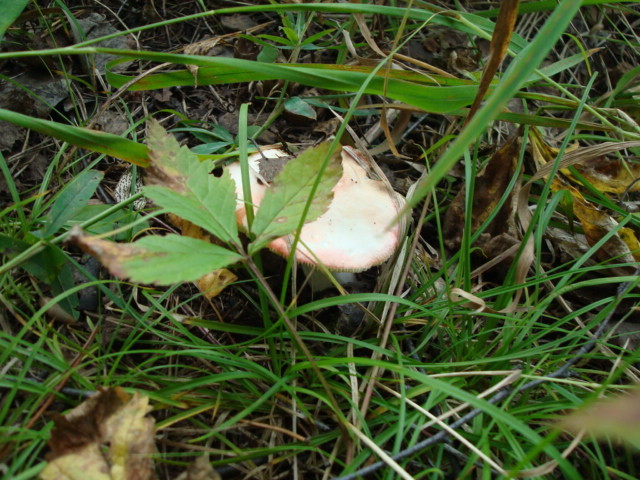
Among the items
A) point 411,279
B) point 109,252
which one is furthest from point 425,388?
point 109,252

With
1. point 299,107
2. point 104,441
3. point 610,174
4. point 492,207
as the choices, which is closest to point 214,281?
point 104,441

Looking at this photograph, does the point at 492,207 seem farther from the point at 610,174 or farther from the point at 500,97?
the point at 500,97

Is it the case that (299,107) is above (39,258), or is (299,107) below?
above

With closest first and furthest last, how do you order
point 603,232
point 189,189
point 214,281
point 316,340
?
point 189,189 < point 316,340 < point 214,281 < point 603,232

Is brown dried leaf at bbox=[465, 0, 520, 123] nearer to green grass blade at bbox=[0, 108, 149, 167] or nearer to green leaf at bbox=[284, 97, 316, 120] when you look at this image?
green leaf at bbox=[284, 97, 316, 120]

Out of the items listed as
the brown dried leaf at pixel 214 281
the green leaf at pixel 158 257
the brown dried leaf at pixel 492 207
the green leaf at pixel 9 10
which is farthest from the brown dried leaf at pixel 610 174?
the green leaf at pixel 9 10

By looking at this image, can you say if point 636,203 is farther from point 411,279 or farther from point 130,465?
point 130,465
